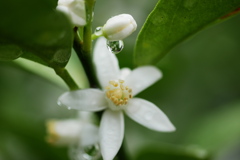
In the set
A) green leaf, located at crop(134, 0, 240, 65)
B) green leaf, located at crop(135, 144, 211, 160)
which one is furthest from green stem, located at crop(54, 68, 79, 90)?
green leaf, located at crop(135, 144, 211, 160)

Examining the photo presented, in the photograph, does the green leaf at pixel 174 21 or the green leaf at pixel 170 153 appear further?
the green leaf at pixel 170 153

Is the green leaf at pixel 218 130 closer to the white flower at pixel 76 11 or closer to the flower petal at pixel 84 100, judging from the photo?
the flower petal at pixel 84 100

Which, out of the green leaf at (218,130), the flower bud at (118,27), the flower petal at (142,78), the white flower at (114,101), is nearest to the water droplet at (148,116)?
the white flower at (114,101)

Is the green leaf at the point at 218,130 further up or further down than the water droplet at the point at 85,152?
further down

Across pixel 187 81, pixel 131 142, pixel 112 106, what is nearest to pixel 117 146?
pixel 112 106

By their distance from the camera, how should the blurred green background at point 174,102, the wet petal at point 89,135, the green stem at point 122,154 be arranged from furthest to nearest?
the blurred green background at point 174,102
the wet petal at point 89,135
the green stem at point 122,154

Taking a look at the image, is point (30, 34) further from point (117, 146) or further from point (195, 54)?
point (195, 54)
